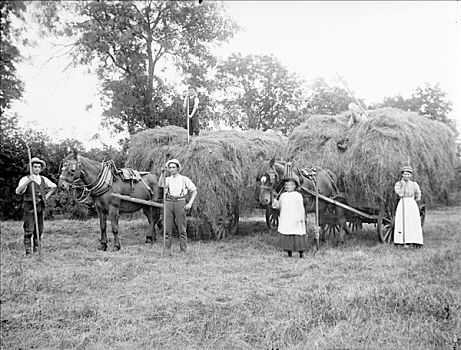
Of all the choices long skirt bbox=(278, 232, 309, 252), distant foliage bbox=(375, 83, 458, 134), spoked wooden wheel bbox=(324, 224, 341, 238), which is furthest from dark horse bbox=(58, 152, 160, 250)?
distant foliage bbox=(375, 83, 458, 134)

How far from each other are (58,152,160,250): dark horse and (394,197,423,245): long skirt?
4399 mm

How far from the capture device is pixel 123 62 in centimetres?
263

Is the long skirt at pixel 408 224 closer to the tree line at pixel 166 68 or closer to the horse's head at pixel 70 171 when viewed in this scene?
the tree line at pixel 166 68

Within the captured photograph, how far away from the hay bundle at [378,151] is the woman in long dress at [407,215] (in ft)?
0.67

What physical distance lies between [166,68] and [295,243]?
12.3 feet

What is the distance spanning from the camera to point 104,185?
274 inches

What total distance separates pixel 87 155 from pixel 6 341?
23.9 ft

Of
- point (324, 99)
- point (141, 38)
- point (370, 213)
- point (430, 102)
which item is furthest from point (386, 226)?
point (430, 102)

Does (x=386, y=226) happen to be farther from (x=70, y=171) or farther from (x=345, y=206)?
(x=70, y=171)

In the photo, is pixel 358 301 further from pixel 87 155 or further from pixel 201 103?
pixel 87 155

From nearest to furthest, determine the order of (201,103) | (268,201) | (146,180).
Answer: (201,103) < (268,201) < (146,180)

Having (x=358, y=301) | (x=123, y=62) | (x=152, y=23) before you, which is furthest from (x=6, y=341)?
(x=358, y=301)

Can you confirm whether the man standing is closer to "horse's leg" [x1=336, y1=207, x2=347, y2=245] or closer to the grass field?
the grass field

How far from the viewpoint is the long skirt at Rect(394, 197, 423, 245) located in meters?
6.74
